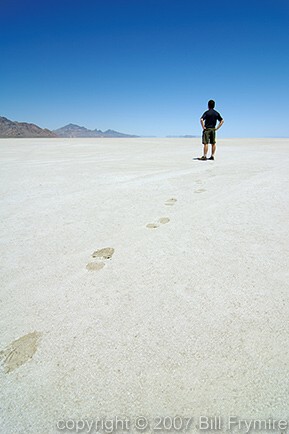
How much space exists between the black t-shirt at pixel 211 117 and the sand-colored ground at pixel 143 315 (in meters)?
5.67

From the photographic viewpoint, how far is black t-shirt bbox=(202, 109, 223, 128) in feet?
25.4

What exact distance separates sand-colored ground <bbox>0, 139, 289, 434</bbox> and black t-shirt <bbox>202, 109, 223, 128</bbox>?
5.67 m

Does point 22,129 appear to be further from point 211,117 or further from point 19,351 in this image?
point 19,351

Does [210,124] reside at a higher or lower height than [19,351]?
higher

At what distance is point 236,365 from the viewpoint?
3.71 feet

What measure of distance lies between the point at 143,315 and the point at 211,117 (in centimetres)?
772

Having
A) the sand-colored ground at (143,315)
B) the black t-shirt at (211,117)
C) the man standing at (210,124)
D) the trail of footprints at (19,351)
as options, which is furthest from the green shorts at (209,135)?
the trail of footprints at (19,351)

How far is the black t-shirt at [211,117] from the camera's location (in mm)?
7750

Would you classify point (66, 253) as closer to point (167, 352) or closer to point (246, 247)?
point (167, 352)

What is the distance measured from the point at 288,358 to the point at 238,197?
2.72 metres

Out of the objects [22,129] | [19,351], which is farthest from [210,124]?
[22,129]

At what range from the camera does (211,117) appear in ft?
25.6

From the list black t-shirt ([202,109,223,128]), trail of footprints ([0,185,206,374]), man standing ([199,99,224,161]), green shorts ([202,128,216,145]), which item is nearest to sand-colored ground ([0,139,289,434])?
trail of footprints ([0,185,206,374])

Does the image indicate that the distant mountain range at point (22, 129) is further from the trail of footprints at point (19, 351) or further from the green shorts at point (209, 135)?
the trail of footprints at point (19, 351)
